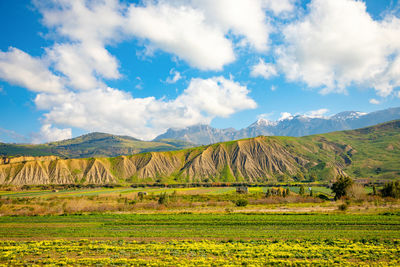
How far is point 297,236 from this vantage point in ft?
94.0

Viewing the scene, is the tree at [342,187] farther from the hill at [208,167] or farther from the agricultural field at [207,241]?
the hill at [208,167]

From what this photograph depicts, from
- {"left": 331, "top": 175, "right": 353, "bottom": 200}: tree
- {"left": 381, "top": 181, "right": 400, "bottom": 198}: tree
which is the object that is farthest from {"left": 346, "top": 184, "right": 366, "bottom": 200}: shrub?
{"left": 381, "top": 181, "right": 400, "bottom": 198}: tree

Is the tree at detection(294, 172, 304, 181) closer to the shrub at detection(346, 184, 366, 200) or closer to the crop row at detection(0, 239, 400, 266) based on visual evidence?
the shrub at detection(346, 184, 366, 200)

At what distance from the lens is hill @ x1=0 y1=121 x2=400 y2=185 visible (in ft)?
509

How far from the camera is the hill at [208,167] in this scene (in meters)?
155

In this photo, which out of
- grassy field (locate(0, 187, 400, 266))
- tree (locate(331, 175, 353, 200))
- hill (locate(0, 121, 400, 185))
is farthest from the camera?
hill (locate(0, 121, 400, 185))

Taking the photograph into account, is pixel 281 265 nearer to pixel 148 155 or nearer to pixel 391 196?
pixel 391 196

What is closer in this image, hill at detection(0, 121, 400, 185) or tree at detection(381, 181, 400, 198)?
tree at detection(381, 181, 400, 198)

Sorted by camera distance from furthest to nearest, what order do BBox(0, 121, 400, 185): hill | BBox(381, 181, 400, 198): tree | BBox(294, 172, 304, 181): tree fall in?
BBox(294, 172, 304, 181): tree → BBox(0, 121, 400, 185): hill → BBox(381, 181, 400, 198): tree

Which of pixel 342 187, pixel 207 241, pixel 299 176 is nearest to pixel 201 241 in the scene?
pixel 207 241

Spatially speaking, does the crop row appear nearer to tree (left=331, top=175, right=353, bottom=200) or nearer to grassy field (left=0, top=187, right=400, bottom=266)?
grassy field (left=0, top=187, right=400, bottom=266)

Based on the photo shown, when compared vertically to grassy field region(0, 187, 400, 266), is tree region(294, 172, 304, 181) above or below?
below

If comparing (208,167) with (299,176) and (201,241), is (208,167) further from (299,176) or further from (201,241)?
(201,241)

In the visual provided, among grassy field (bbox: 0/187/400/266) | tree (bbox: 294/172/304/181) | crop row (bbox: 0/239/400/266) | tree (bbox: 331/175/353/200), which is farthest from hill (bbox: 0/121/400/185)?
crop row (bbox: 0/239/400/266)
